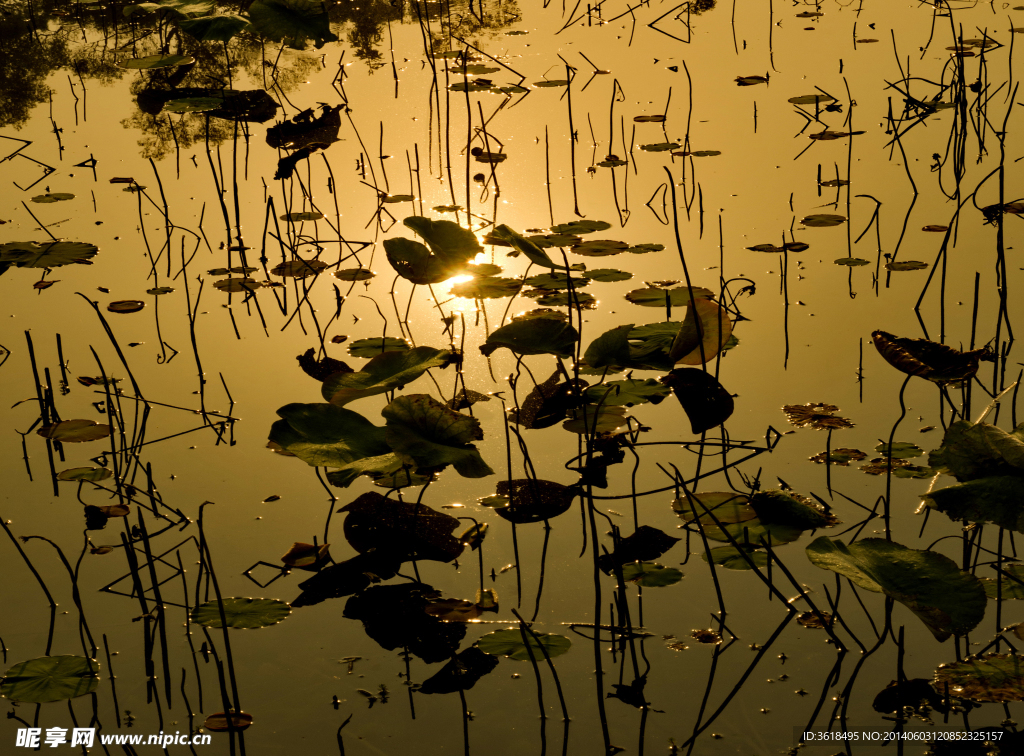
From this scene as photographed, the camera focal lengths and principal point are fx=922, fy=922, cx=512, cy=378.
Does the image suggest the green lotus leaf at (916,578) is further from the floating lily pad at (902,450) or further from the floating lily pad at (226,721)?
the floating lily pad at (226,721)

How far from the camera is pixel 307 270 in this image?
2.46 metres

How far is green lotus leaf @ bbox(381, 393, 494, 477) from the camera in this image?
1.38 m

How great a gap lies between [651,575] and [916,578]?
37cm

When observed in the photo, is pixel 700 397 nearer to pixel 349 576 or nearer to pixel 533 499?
pixel 533 499

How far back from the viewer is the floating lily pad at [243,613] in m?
1.34

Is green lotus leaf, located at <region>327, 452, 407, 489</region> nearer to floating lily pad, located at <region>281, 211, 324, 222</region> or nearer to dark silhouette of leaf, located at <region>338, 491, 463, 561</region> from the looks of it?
dark silhouette of leaf, located at <region>338, 491, 463, 561</region>

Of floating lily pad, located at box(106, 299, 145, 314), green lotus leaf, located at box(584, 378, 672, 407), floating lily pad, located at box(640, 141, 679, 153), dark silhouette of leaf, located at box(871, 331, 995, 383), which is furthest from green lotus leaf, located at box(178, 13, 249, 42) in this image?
dark silhouette of leaf, located at box(871, 331, 995, 383)

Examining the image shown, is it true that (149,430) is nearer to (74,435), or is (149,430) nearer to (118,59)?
(74,435)

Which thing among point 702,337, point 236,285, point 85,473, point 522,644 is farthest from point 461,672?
point 236,285

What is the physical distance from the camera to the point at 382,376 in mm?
1691

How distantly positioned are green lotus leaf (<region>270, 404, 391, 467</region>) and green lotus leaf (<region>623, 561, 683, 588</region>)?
1.37 feet

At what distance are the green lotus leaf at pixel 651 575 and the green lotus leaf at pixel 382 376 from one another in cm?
51

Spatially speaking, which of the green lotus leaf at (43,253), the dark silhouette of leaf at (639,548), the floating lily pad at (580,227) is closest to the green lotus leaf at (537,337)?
the dark silhouette of leaf at (639,548)

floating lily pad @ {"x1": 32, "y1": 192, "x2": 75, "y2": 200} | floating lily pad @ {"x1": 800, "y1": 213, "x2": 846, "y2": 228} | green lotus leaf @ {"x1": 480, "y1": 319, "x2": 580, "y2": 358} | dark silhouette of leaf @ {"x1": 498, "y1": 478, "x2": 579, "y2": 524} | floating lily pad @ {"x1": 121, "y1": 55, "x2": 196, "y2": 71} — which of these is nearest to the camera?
dark silhouette of leaf @ {"x1": 498, "y1": 478, "x2": 579, "y2": 524}
